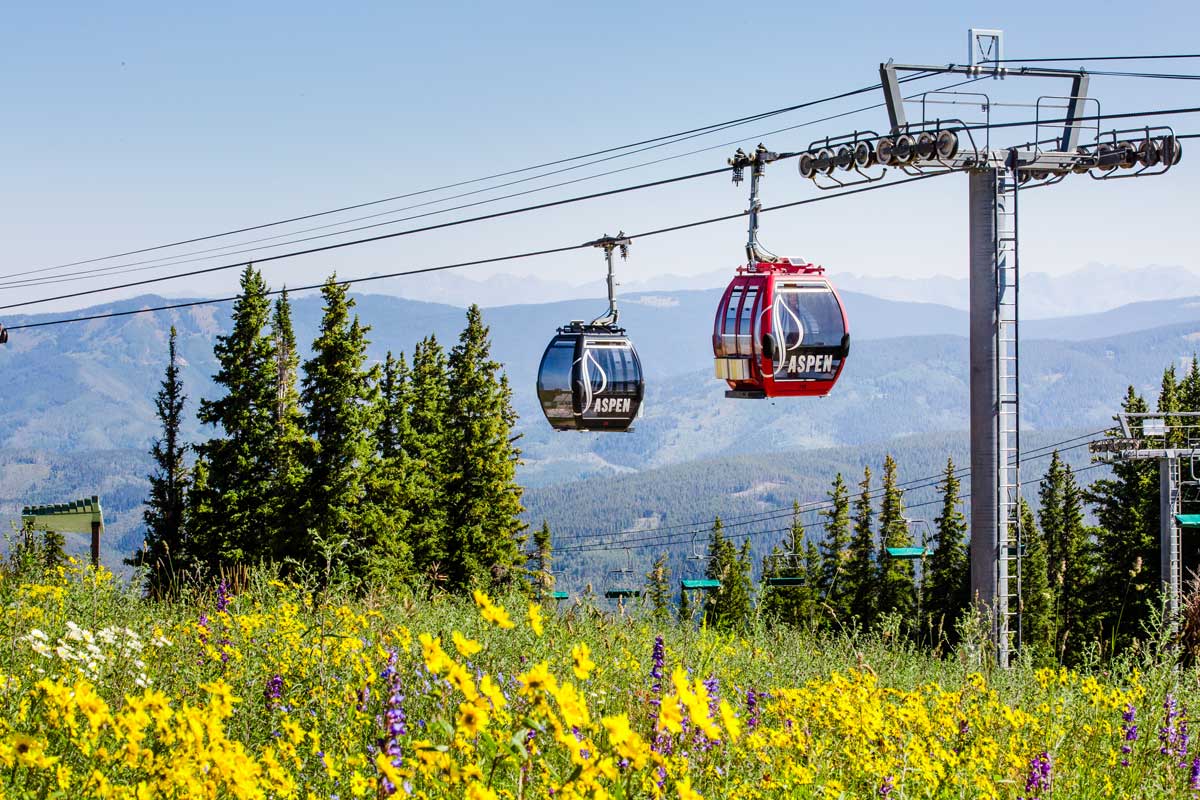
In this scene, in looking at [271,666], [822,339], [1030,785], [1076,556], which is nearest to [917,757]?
[1030,785]

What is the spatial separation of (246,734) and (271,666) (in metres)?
1.03

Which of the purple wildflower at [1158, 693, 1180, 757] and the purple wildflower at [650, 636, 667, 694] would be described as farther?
the purple wildflower at [1158, 693, 1180, 757]

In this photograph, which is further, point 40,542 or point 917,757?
point 40,542

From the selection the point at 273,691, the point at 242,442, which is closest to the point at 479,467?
the point at 242,442

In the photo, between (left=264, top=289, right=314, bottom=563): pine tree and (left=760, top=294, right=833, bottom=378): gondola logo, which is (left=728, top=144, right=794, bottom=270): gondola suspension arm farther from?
(left=264, top=289, right=314, bottom=563): pine tree

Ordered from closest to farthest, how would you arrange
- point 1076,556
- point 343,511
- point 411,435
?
point 343,511 < point 411,435 < point 1076,556

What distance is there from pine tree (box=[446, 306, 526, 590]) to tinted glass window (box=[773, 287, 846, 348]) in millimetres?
36425

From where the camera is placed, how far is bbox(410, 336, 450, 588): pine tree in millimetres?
48312

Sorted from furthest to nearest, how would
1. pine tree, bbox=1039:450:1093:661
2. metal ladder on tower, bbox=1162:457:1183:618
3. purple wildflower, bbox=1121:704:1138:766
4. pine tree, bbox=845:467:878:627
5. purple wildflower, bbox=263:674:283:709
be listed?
pine tree, bbox=845:467:878:627 → pine tree, bbox=1039:450:1093:661 → metal ladder on tower, bbox=1162:457:1183:618 → purple wildflower, bbox=263:674:283:709 → purple wildflower, bbox=1121:704:1138:766

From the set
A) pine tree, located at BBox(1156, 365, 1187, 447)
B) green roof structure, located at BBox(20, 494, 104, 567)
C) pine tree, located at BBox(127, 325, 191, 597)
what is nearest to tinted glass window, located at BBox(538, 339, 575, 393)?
green roof structure, located at BBox(20, 494, 104, 567)

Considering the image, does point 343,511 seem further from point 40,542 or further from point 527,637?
point 527,637

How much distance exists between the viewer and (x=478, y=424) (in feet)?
168

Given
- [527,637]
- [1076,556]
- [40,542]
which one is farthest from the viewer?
[1076,556]

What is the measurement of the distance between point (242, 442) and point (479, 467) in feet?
31.6
